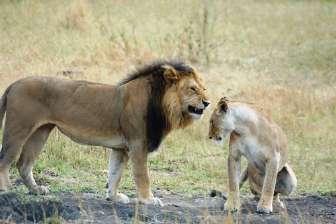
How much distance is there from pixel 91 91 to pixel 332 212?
7.40 ft

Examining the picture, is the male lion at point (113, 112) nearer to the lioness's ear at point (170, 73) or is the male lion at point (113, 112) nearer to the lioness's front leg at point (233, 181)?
the lioness's ear at point (170, 73)

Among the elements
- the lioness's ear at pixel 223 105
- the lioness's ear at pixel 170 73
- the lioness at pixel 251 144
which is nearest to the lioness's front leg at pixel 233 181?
the lioness at pixel 251 144

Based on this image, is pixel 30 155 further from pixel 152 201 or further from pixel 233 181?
pixel 233 181

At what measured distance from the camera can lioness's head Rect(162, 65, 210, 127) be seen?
26.1 ft

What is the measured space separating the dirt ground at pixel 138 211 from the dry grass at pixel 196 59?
0.81 meters

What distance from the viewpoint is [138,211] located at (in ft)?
24.5

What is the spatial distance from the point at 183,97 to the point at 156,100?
0.23m

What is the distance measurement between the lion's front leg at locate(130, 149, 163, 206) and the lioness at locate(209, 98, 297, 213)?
0.62 meters

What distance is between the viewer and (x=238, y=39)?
62.8 feet

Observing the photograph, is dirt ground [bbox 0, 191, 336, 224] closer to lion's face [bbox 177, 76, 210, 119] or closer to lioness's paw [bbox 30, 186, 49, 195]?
lioness's paw [bbox 30, 186, 49, 195]

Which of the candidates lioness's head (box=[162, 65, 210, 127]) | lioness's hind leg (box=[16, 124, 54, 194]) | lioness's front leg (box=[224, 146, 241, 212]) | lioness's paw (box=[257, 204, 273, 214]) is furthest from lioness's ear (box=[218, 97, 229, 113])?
lioness's hind leg (box=[16, 124, 54, 194])

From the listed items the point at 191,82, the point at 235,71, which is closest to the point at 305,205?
the point at 191,82

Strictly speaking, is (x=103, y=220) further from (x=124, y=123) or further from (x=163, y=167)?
(x=163, y=167)

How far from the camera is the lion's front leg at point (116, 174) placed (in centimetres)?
809
